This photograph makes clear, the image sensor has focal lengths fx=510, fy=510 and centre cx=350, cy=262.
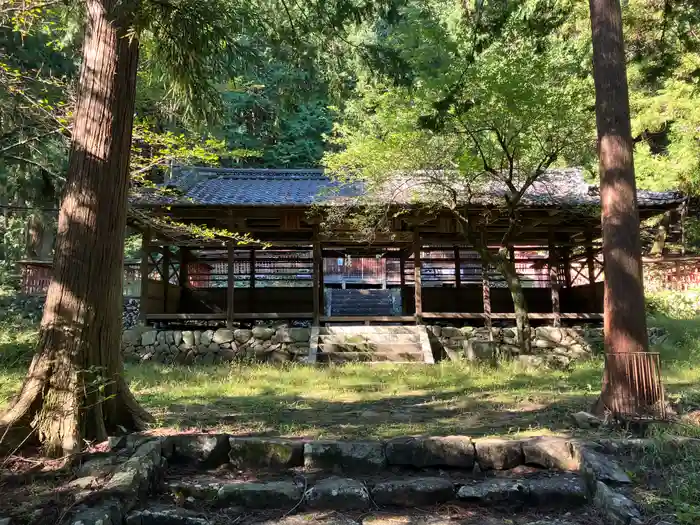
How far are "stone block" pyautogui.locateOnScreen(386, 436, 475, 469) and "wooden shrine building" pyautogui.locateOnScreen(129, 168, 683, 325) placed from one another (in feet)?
21.6

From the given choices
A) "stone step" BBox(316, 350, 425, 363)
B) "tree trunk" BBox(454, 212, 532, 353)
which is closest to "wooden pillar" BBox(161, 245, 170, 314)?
"stone step" BBox(316, 350, 425, 363)

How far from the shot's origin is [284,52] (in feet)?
22.5

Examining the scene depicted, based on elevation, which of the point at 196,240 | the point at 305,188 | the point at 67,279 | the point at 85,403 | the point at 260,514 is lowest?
the point at 260,514

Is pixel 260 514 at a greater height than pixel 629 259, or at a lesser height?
lesser

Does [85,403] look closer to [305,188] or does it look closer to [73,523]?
[73,523]

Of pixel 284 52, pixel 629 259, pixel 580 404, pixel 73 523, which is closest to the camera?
pixel 73 523

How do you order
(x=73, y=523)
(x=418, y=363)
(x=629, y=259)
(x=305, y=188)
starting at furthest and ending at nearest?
1. (x=305, y=188)
2. (x=418, y=363)
3. (x=629, y=259)
4. (x=73, y=523)

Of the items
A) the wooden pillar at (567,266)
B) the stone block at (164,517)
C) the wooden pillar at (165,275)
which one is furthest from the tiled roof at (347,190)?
the stone block at (164,517)

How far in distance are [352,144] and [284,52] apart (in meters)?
3.80

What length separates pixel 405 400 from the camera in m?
6.71

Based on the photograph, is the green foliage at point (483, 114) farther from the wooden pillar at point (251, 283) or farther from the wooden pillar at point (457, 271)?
the wooden pillar at point (251, 283)

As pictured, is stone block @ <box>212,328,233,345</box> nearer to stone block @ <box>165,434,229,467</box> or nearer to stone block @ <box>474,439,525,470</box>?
stone block @ <box>165,434,229,467</box>

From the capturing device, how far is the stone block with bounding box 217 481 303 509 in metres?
3.34

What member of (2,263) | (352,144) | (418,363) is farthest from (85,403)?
(2,263)
